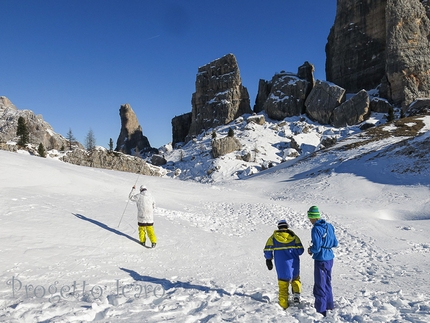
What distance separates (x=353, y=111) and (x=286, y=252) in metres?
96.3

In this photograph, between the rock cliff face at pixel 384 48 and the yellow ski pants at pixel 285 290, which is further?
the rock cliff face at pixel 384 48

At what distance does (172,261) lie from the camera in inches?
316

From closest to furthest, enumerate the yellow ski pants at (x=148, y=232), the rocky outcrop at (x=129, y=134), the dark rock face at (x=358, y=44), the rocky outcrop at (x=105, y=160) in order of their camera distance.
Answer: the yellow ski pants at (x=148, y=232) < the rocky outcrop at (x=105, y=160) < the dark rock face at (x=358, y=44) < the rocky outcrop at (x=129, y=134)

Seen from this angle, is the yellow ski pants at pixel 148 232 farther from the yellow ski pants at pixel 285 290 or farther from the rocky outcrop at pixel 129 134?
the rocky outcrop at pixel 129 134

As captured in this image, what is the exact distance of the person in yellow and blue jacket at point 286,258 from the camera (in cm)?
524

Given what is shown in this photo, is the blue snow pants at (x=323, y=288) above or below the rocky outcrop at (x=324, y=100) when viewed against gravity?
below

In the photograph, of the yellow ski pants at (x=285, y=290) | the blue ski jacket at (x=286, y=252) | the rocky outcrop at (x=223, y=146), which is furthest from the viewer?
the rocky outcrop at (x=223, y=146)

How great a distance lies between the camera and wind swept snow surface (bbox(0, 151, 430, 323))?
15.4ft

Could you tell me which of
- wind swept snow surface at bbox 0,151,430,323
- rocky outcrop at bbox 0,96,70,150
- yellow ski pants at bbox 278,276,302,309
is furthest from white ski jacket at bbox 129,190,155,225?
rocky outcrop at bbox 0,96,70,150

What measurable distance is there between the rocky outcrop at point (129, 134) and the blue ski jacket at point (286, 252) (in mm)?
150708

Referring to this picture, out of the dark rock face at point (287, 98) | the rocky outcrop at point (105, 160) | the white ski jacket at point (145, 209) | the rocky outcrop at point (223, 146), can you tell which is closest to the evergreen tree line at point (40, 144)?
the rocky outcrop at point (105, 160)

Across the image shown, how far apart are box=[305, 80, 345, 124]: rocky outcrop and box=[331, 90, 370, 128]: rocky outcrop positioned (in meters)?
3.51

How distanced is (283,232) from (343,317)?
175 centimetres

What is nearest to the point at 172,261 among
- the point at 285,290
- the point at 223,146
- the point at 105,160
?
the point at 285,290
